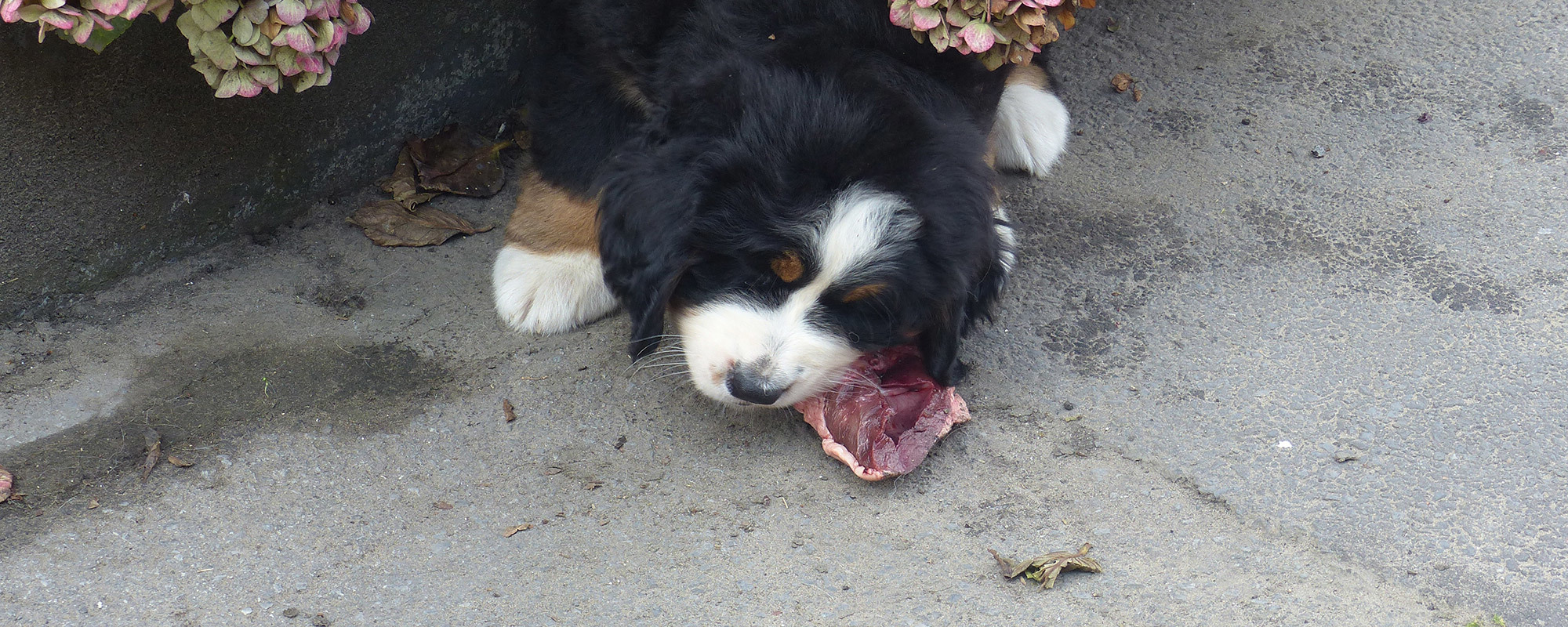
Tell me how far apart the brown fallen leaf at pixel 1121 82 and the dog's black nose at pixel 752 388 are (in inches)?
79.1

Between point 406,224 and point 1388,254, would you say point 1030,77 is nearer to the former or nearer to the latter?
point 1388,254

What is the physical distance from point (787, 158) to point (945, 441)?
735 millimetres

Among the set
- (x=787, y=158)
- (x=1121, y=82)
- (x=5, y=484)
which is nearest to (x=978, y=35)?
(x=787, y=158)

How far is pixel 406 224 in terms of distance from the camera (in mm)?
3186

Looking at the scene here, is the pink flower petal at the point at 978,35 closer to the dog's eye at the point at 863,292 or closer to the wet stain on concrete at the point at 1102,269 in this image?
the dog's eye at the point at 863,292

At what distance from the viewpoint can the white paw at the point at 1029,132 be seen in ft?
11.2

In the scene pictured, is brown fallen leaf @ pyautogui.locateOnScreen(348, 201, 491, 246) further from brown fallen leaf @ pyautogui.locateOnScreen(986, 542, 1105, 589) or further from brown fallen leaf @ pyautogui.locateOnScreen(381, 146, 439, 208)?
brown fallen leaf @ pyautogui.locateOnScreen(986, 542, 1105, 589)

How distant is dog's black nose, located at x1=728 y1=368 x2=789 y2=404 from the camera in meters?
2.30

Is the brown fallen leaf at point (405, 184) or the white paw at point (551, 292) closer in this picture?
the white paw at point (551, 292)

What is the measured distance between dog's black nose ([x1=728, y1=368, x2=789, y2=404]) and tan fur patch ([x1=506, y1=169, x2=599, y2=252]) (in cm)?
75

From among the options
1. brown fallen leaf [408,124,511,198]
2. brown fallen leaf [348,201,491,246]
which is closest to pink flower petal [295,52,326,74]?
brown fallen leaf [348,201,491,246]

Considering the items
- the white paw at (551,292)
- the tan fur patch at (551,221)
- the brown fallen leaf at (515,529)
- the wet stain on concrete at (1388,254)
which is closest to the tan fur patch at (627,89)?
the tan fur patch at (551,221)

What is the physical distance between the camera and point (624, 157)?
2.49m

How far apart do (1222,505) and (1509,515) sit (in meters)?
0.53
